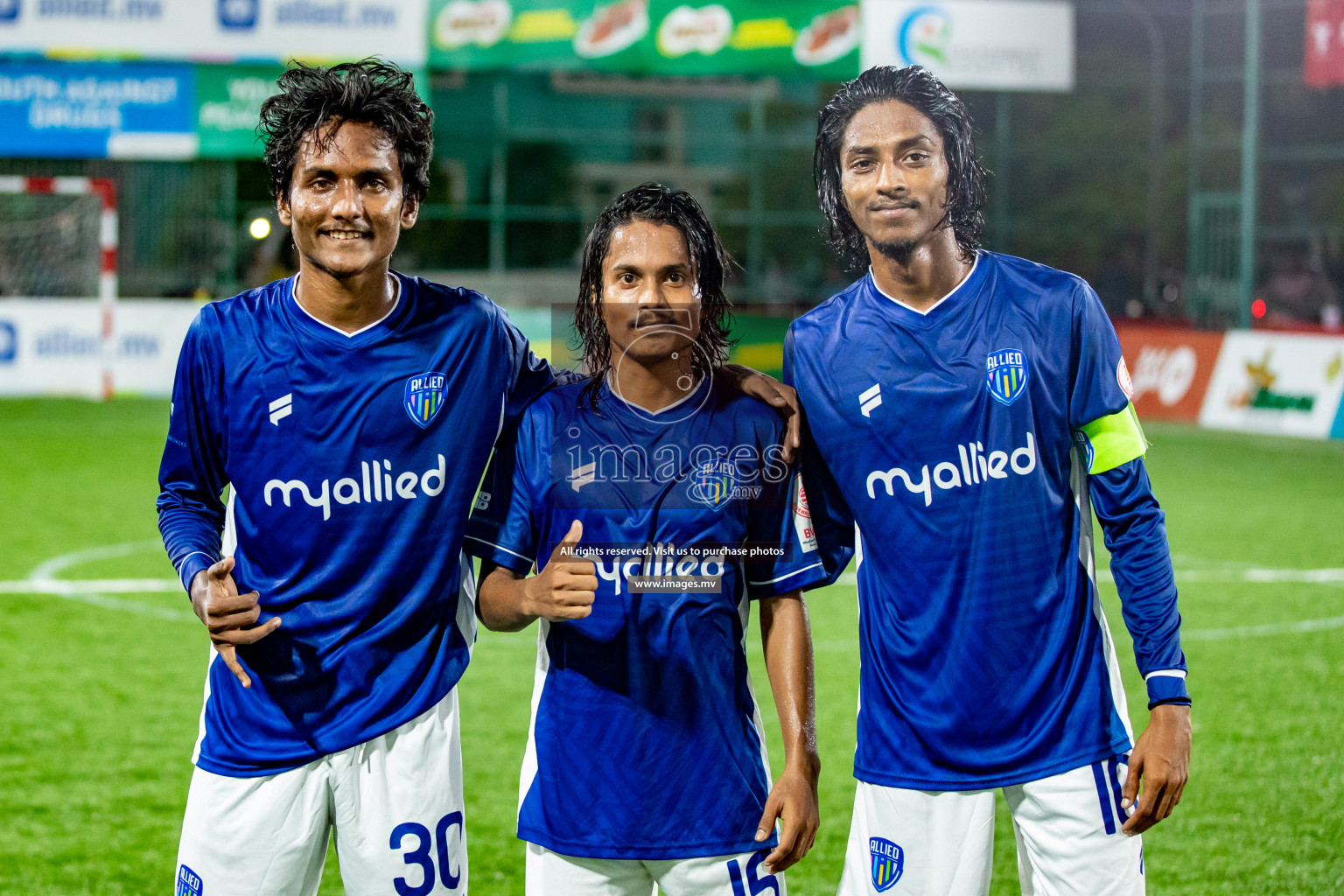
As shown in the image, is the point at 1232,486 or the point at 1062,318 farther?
the point at 1232,486

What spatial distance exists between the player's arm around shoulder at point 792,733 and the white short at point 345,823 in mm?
635

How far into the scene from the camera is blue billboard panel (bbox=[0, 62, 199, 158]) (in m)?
17.6

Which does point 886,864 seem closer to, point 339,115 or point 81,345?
point 339,115

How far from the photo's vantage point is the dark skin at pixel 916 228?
106 inches

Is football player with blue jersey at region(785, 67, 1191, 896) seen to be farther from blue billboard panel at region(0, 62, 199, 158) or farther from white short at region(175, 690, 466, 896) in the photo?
blue billboard panel at region(0, 62, 199, 158)

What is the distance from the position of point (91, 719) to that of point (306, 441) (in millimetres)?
4226

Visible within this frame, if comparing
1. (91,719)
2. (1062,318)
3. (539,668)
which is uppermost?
(1062,318)

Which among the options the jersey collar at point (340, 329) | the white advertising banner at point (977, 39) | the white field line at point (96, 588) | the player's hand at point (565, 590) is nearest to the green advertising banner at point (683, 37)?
the white advertising banner at point (977, 39)

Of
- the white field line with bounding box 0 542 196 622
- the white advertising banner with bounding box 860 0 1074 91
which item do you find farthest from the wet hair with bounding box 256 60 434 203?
the white advertising banner with bounding box 860 0 1074 91

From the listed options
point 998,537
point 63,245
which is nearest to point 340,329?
point 998,537

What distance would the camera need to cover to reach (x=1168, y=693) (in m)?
2.70

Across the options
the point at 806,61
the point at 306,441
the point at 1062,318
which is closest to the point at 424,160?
the point at 306,441

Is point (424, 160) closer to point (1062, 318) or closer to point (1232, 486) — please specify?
point (1062, 318)

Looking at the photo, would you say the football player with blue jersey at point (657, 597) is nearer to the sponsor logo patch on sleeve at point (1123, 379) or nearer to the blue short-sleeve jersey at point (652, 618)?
the blue short-sleeve jersey at point (652, 618)
